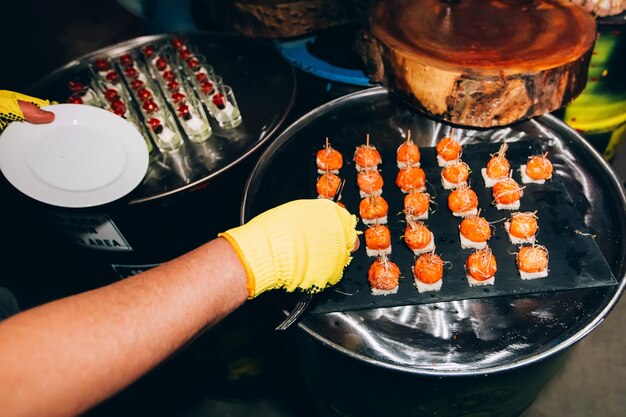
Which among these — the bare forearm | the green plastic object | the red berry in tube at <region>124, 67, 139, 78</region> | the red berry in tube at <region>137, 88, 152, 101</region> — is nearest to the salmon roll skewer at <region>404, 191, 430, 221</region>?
the bare forearm

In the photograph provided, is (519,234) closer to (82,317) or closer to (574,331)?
(574,331)

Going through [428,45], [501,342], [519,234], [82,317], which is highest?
[428,45]

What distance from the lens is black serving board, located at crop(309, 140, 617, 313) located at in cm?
240

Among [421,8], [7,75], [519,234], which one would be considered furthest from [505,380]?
[7,75]

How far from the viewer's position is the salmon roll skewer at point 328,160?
2.99m

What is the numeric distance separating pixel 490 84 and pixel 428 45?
536mm

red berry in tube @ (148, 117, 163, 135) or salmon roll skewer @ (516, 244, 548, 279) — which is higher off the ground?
red berry in tube @ (148, 117, 163, 135)

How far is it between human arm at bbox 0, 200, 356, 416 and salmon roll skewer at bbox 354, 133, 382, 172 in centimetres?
97

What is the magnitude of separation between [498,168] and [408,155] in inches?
23.0

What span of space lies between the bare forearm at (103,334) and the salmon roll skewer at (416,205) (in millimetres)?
1366

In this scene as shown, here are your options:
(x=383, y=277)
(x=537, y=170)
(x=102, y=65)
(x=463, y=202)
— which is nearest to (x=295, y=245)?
(x=383, y=277)

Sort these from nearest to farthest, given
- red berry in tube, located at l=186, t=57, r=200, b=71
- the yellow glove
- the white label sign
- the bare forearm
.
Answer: the bare forearm, the yellow glove, the white label sign, red berry in tube, located at l=186, t=57, r=200, b=71

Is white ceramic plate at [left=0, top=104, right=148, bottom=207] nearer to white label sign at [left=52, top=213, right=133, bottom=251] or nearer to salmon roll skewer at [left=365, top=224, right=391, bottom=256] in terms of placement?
white label sign at [left=52, top=213, right=133, bottom=251]

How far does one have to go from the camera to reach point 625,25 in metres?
3.32
